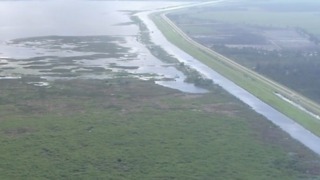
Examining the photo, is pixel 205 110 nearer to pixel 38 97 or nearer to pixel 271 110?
pixel 271 110

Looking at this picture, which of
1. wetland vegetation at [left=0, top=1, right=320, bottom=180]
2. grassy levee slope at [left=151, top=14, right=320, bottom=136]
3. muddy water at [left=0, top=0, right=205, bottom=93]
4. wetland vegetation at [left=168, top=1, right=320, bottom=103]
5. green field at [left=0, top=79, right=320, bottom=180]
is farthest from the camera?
wetland vegetation at [left=168, top=1, right=320, bottom=103]

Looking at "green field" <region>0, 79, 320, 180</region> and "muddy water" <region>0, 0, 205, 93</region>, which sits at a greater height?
"muddy water" <region>0, 0, 205, 93</region>

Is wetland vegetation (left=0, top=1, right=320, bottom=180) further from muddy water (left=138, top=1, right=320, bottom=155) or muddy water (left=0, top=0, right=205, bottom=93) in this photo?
muddy water (left=138, top=1, right=320, bottom=155)

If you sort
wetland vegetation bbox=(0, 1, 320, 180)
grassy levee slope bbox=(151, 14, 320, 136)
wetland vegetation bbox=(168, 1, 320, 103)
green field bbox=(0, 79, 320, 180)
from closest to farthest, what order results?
green field bbox=(0, 79, 320, 180) < wetland vegetation bbox=(0, 1, 320, 180) < grassy levee slope bbox=(151, 14, 320, 136) < wetland vegetation bbox=(168, 1, 320, 103)

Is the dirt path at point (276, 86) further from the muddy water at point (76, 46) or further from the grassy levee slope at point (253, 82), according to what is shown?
the muddy water at point (76, 46)

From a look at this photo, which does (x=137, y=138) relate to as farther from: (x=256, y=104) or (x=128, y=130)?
(x=256, y=104)

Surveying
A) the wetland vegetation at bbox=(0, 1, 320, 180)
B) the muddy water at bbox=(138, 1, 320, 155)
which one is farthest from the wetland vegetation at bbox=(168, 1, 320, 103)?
the wetland vegetation at bbox=(0, 1, 320, 180)
